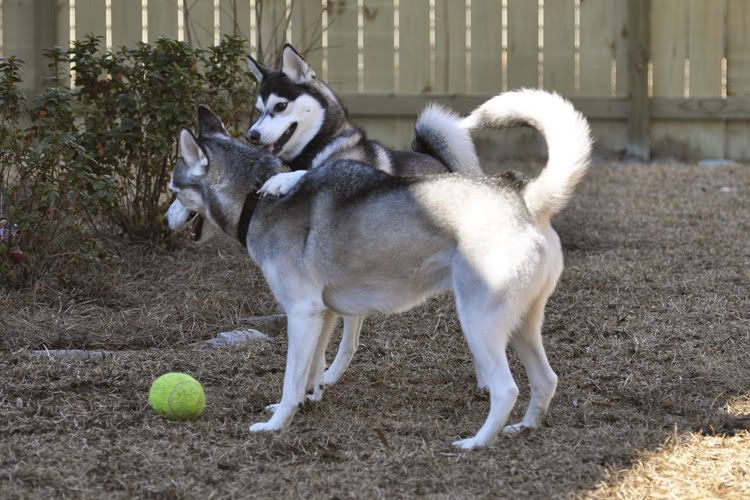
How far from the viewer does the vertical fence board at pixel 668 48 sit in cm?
1006

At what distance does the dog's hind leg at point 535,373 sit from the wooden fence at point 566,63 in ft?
20.2

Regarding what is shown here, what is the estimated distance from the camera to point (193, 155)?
168 inches

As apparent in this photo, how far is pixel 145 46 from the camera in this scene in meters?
6.07

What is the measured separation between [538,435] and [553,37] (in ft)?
22.6

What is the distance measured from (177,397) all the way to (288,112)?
1657 mm

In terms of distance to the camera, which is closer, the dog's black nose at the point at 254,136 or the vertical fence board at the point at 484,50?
the dog's black nose at the point at 254,136

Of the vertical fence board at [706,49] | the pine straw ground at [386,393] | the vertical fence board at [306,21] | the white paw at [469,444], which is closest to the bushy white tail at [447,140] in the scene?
the pine straw ground at [386,393]

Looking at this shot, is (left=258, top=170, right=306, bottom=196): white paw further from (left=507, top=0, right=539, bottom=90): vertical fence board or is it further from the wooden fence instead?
(left=507, top=0, right=539, bottom=90): vertical fence board

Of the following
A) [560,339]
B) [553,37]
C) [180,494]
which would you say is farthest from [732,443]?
[553,37]

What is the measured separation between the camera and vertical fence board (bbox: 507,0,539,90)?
33.3 feet

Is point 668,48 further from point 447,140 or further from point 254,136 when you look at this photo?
point 254,136

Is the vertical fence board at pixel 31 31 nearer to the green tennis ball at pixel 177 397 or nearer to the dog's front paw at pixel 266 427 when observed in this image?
the green tennis ball at pixel 177 397

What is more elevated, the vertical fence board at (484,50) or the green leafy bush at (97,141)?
the vertical fence board at (484,50)

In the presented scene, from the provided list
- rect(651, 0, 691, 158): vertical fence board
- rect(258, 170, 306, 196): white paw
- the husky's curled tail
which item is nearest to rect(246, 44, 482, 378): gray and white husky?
rect(258, 170, 306, 196): white paw
